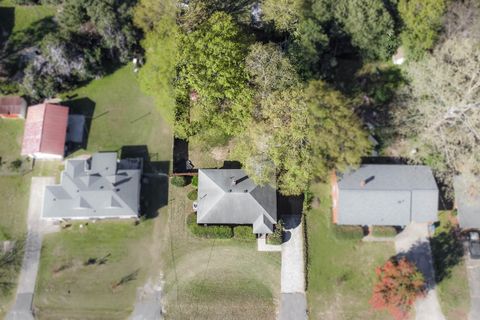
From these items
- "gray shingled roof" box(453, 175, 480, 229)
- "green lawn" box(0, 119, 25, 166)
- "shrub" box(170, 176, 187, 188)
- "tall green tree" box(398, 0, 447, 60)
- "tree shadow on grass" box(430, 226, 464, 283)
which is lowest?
"tree shadow on grass" box(430, 226, 464, 283)

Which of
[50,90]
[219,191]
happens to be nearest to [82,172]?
[50,90]

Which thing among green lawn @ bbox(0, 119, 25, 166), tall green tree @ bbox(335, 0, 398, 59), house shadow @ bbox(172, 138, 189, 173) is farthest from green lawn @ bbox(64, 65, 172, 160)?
tall green tree @ bbox(335, 0, 398, 59)

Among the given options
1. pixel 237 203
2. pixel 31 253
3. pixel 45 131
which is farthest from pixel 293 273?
pixel 45 131

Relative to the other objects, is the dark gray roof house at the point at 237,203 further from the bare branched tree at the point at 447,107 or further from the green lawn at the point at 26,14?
the green lawn at the point at 26,14

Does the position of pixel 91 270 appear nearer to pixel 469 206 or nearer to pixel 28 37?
pixel 28 37

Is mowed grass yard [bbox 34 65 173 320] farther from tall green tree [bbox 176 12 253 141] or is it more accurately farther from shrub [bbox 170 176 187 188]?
tall green tree [bbox 176 12 253 141]

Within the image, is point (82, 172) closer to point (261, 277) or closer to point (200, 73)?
point (200, 73)
